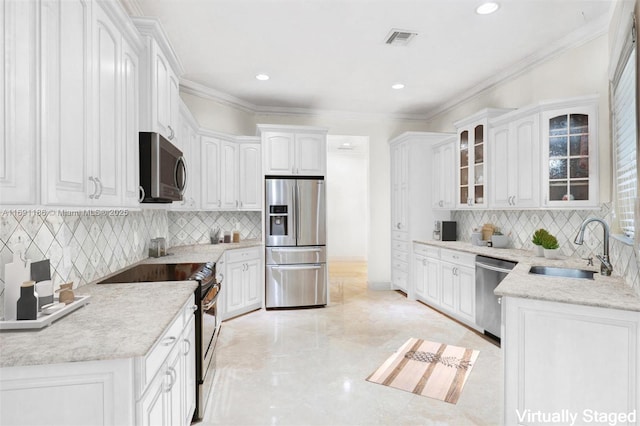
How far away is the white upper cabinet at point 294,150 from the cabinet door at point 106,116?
9.51 feet

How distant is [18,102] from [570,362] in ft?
8.58

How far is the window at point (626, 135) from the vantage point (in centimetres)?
206

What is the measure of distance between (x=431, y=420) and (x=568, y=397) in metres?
0.78

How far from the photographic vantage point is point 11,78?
3.68 feet

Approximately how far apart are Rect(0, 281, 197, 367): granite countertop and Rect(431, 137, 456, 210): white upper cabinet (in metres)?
3.85

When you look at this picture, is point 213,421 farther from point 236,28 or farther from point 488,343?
point 236,28

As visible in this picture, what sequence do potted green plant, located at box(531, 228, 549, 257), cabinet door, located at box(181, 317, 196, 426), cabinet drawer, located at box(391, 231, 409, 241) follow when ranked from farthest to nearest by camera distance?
cabinet drawer, located at box(391, 231, 409, 241), potted green plant, located at box(531, 228, 549, 257), cabinet door, located at box(181, 317, 196, 426)

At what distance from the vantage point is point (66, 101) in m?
1.38

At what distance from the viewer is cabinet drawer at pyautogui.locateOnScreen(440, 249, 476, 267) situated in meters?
3.89

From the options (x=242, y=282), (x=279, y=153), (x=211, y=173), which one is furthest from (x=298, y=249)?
(x=211, y=173)

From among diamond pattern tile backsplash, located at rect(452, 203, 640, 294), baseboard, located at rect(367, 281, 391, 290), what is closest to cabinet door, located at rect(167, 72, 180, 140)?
diamond pattern tile backsplash, located at rect(452, 203, 640, 294)

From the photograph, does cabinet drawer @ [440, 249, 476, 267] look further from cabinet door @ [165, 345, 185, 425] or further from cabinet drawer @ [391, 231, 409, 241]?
cabinet door @ [165, 345, 185, 425]

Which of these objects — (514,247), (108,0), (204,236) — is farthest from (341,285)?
(108,0)

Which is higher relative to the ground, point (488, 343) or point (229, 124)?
point (229, 124)
